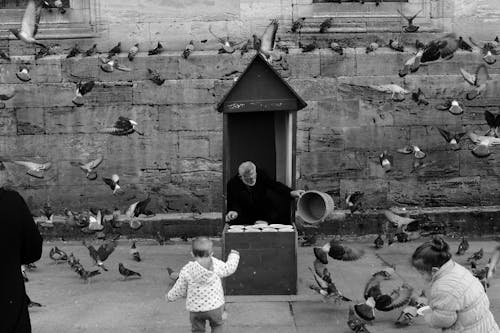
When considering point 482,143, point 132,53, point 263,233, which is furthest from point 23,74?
point 482,143


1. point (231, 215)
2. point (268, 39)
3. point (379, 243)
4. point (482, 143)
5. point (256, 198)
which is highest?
point (268, 39)

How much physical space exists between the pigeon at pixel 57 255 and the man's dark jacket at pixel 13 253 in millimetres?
4486

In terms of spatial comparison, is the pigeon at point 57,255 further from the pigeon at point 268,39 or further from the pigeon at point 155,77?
the pigeon at point 268,39

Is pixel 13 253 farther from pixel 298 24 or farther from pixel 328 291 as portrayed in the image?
pixel 298 24

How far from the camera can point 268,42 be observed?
9.73 metres

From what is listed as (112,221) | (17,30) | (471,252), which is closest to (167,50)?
(17,30)

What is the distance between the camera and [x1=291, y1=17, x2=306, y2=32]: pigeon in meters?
9.90

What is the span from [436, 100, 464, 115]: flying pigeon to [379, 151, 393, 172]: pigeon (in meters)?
1.07

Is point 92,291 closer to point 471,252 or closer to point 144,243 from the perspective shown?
point 144,243

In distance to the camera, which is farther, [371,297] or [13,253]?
[371,297]

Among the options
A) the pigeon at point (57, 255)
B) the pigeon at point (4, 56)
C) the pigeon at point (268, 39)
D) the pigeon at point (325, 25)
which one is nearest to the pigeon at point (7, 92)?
the pigeon at point (4, 56)

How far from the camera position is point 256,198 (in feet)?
23.4

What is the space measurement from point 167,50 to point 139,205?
253 cm

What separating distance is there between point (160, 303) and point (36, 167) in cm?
423
